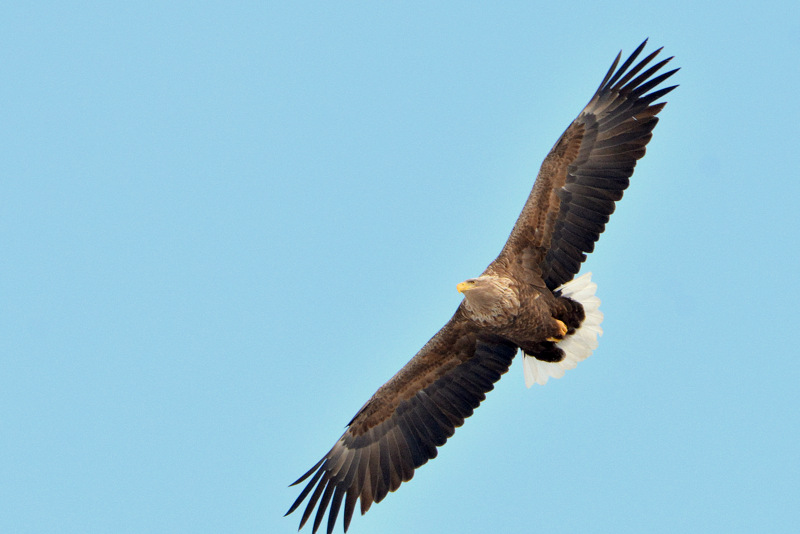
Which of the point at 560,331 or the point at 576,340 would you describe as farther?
the point at 576,340

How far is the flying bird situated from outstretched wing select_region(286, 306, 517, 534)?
1 centimetres

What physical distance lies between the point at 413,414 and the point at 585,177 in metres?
3.01

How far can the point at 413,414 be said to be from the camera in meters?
11.4

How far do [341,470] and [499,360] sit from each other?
203cm

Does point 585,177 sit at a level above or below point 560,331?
above

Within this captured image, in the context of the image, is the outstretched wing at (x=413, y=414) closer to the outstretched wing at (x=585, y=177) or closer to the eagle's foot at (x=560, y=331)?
the eagle's foot at (x=560, y=331)

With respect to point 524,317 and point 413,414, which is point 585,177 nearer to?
point 524,317

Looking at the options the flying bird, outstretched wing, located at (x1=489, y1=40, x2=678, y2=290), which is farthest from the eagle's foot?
outstretched wing, located at (x1=489, y1=40, x2=678, y2=290)

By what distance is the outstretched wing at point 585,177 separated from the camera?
10.8m

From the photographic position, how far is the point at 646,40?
36.2 feet

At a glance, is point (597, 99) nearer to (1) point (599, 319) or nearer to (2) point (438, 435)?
(1) point (599, 319)

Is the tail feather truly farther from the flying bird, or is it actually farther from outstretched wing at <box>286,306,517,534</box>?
outstretched wing at <box>286,306,517,534</box>

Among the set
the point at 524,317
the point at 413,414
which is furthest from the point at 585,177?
the point at 413,414

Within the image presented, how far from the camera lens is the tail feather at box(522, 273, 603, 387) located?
36.1 feet
